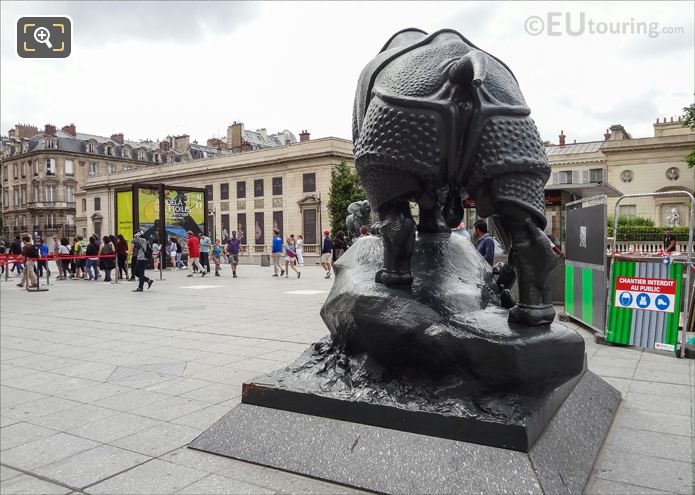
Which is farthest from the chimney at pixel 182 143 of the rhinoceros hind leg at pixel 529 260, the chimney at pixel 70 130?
the rhinoceros hind leg at pixel 529 260

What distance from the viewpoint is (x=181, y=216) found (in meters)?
26.3

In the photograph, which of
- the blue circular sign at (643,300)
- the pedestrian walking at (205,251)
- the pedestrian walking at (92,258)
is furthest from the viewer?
the pedestrian walking at (205,251)

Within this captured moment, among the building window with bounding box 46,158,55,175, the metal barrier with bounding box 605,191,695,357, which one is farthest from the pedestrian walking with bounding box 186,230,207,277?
the building window with bounding box 46,158,55,175

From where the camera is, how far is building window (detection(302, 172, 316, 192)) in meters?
45.5

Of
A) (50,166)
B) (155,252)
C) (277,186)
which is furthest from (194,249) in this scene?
(50,166)

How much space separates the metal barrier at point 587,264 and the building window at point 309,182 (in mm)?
37246

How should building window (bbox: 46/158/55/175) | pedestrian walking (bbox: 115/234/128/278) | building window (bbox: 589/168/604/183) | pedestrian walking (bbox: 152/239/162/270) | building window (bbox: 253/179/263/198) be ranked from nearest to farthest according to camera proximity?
pedestrian walking (bbox: 115/234/128/278) < pedestrian walking (bbox: 152/239/162/270) < building window (bbox: 253/179/263/198) < building window (bbox: 589/168/604/183) < building window (bbox: 46/158/55/175)

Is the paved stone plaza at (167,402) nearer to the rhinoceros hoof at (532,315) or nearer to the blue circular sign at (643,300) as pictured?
the blue circular sign at (643,300)

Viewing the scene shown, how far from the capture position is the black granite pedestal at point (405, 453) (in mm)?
2740

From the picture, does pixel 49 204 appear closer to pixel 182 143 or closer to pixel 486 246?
pixel 182 143

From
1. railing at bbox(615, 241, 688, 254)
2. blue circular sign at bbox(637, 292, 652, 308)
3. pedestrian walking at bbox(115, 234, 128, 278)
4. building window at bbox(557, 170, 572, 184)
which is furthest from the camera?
building window at bbox(557, 170, 572, 184)

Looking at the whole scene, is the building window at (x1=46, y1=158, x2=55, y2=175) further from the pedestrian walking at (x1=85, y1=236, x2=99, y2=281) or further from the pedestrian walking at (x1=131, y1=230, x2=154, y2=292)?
the pedestrian walking at (x1=131, y1=230, x2=154, y2=292)

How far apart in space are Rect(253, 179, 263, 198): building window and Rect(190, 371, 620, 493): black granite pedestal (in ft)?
153

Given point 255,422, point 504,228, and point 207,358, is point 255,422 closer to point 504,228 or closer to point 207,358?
point 504,228
